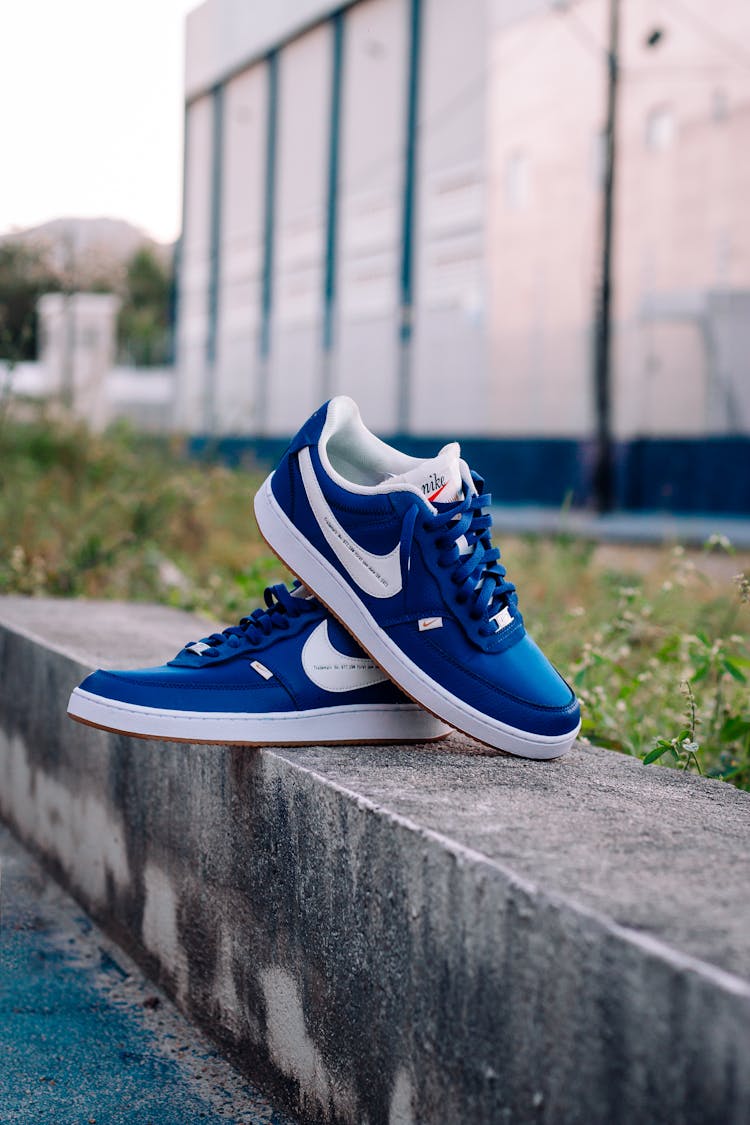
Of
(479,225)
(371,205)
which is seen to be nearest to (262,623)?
(479,225)

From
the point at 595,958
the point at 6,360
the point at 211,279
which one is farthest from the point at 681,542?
the point at 211,279

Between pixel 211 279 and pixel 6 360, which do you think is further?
pixel 211 279

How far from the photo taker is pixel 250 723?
171 centimetres

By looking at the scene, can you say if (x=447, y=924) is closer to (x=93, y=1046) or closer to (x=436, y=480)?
(x=436, y=480)

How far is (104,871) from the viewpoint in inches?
91.0

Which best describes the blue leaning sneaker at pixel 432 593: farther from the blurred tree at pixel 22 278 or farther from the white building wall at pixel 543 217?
the white building wall at pixel 543 217

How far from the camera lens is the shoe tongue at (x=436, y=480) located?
1743mm

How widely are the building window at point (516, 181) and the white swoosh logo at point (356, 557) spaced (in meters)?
14.8

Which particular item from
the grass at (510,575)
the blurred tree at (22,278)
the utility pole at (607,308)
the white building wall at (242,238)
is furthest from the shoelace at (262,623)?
the white building wall at (242,238)

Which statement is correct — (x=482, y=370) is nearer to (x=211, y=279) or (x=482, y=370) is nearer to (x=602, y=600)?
(x=211, y=279)

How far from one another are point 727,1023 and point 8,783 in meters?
2.37

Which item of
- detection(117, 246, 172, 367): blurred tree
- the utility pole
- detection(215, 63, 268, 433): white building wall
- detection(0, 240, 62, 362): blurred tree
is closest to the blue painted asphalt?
detection(0, 240, 62, 362): blurred tree

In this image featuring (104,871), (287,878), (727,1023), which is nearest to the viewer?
(727,1023)

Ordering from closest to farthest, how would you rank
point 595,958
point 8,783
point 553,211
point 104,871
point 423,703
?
point 595,958, point 423,703, point 104,871, point 8,783, point 553,211
